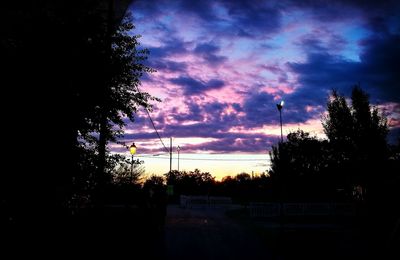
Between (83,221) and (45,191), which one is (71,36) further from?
(83,221)

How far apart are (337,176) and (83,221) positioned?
32187mm

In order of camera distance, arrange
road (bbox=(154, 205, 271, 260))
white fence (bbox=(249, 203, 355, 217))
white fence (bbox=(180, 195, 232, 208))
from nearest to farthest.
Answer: road (bbox=(154, 205, 271, 260)), white fence (bbox=(249, 203, 355, 217)), white fence (bbox=(180, 195, 232, 208))

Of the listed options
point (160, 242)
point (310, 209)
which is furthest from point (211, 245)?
point (310, 209)

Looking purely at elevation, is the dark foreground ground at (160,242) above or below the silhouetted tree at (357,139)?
below

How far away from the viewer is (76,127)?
23.4 feet

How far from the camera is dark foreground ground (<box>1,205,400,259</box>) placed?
18.6ft

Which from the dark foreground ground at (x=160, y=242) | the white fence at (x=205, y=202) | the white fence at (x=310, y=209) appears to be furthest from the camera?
the white fence at (x=205, y=202)

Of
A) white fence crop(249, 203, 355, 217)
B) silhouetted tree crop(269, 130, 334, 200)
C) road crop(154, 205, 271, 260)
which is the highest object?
silhouetted tree crop(269, 130, 334, 200)

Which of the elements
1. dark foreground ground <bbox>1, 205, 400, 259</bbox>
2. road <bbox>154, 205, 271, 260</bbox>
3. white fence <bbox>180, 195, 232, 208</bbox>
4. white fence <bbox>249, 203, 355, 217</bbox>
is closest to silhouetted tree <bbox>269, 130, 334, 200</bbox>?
white fence <bbox>249, 203, 355, 217</bbox>

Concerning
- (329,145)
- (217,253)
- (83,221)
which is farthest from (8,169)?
(329,145)

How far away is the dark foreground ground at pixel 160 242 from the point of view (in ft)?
18.6

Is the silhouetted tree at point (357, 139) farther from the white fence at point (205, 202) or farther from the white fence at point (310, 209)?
the white fence at point (205, 202)

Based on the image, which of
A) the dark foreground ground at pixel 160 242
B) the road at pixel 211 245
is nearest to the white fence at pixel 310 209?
the dark foreground ground at pixel 160 242

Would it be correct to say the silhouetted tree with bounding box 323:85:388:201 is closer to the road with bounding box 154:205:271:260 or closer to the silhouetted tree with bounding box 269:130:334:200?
the silhouetted tree with bounding box 269:130:334:200
